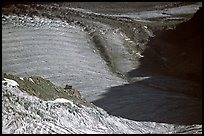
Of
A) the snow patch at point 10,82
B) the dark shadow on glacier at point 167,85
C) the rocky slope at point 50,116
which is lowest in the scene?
the dark shadow on glacier at point 167,85

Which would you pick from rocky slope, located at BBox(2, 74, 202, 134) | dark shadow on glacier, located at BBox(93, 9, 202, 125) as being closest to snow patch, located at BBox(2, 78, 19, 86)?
rocky slope, located at BBox(2, 74, 202, 134)

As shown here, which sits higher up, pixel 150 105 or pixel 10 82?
pixel 10 82

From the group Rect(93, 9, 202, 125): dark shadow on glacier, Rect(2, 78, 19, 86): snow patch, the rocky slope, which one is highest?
Rect(2, 78, 19, 86): snow patch

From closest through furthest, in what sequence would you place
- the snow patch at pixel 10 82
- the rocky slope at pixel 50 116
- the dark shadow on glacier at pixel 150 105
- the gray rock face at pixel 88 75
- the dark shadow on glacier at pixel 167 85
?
the rocky slope at pixel 50 116 < the gray rock face at pixel 88 75 < the snow patch at pixel 10 82 < the dark shadow on glacier at pixel 150 105 < the dark shadow on glacier at pixel 167 85

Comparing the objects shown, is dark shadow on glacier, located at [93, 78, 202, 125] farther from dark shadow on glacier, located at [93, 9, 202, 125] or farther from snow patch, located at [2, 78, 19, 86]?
snow patch, located at [2, 78, 19, 86]

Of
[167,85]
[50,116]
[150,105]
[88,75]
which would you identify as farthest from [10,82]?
[167,85]

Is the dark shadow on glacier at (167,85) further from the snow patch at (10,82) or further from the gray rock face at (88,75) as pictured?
the snow patch at (10,82)

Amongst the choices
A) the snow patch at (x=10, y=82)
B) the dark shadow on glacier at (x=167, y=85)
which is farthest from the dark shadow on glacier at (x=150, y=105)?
the snow patch at (x=10, y=82)

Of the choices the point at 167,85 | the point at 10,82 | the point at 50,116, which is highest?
the point at 10,82

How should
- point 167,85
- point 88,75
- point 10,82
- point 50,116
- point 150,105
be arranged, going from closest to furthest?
point 50,116 → point 10,82 → point 150,105 → point 167,85 → point 88,75

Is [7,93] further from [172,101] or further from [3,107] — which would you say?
[172,101]

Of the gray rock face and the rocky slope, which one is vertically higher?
the rocky slope

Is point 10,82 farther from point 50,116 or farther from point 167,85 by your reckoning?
point 167,85

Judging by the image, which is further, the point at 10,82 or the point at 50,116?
Answer: the point at 10,82
